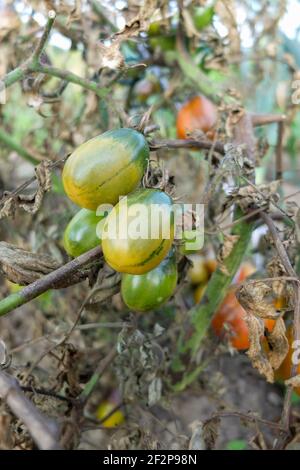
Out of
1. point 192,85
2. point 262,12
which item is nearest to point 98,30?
point 192,85

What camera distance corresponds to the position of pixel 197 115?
129 centimetres

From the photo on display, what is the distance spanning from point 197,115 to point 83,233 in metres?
0.61

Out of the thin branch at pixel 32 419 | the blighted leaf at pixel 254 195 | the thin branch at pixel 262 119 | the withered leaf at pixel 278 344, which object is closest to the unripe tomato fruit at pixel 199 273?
the thin branch at pixel 262 119

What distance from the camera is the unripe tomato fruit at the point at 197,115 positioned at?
1.28 m

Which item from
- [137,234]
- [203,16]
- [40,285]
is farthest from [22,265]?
[203,16]

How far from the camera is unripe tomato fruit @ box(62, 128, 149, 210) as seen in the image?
69 cm

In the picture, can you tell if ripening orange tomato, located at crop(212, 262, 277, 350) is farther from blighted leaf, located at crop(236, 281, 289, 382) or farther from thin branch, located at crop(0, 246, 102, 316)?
thin branch, located at crop(0, 246, 102, 316)

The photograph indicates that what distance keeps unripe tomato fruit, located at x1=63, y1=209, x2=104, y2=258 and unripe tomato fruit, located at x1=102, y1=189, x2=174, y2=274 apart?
96 mm

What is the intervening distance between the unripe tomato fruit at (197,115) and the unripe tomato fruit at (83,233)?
55 cm

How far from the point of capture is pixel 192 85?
132 centimetres

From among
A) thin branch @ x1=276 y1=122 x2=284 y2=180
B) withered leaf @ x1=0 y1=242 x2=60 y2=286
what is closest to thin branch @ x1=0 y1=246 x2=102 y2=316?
withered leaf @ x1=0 y1=242 x2=60 y2=286

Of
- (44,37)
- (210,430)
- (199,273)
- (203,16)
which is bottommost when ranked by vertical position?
(199,273)

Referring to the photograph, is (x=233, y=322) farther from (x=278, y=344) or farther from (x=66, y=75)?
(x=66, y=75)
